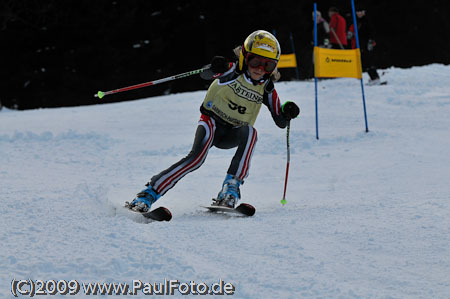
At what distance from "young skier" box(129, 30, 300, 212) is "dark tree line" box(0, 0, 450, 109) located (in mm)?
17156

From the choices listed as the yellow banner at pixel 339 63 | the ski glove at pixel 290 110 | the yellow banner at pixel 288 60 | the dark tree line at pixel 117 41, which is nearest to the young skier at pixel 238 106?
the ski glove at pixel 290 110

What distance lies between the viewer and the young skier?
4.62 m

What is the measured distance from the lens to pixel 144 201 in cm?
427

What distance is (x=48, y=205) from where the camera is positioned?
4098 mm

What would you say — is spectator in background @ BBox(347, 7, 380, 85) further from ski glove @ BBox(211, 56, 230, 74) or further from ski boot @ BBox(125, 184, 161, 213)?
ski boot @ BBox(125, 184, 161, 213)

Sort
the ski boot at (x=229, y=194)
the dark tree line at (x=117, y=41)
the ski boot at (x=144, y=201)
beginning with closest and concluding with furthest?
the ski boot at (x=144, y=201), the ski boot at (x=229, y=194), the dark tree line at (x=117, y=41)

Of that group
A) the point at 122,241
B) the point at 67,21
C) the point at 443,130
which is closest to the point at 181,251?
the point at 122,241

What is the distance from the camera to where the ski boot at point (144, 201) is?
421 centimetres

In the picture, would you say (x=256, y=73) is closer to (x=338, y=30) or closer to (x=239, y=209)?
(x=239, y=209)

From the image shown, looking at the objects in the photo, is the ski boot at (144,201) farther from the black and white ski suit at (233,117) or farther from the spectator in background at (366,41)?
the spectator in background at (366,41)

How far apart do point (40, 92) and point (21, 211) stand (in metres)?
19.4

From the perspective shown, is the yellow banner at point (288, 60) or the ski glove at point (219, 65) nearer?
the ski glove at point (219, 65)

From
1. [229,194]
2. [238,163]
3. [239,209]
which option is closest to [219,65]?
[238,163]

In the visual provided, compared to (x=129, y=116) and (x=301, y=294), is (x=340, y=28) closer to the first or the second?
(x=129, y=116)
